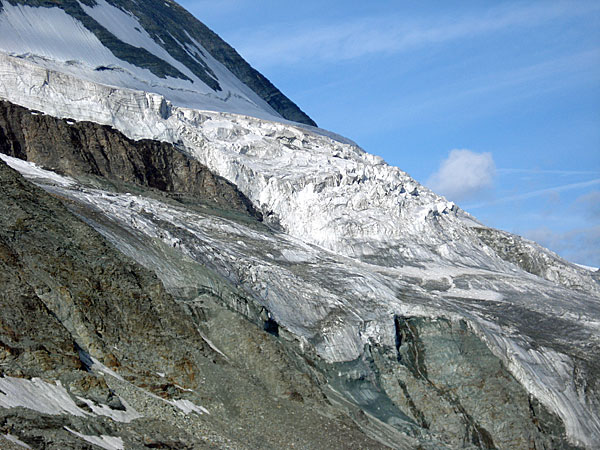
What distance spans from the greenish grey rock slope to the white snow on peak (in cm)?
2425

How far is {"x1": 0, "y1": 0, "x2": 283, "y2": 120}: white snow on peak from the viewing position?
71.9 metres

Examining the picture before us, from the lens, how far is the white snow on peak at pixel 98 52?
71938 mm

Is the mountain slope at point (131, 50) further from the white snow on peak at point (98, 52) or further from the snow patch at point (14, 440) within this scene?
the snow patch at point (14, 440)

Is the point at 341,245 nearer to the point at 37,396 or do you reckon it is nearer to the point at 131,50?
the point at 131,50

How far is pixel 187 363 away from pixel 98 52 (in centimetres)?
5577

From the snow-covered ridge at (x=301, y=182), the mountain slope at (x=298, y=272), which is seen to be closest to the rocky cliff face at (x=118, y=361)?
the mountain slope at (x=298, y=272)

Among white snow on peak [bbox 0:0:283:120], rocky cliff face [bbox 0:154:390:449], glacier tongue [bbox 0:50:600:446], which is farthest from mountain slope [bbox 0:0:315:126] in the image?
rocky cliff face [bbox 0:154:390:449]

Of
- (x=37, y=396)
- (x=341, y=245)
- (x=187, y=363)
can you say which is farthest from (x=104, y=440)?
(x=341, y=245)

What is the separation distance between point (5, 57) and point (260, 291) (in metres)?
33.2

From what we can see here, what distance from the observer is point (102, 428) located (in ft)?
73.2

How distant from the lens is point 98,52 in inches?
3140

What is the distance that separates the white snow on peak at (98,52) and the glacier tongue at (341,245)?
5784 mm

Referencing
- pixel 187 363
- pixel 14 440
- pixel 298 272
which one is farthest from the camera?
pixel 298 272

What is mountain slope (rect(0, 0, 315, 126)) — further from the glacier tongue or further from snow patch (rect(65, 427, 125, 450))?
snow patch (rect(65, 427, 125, 450))
